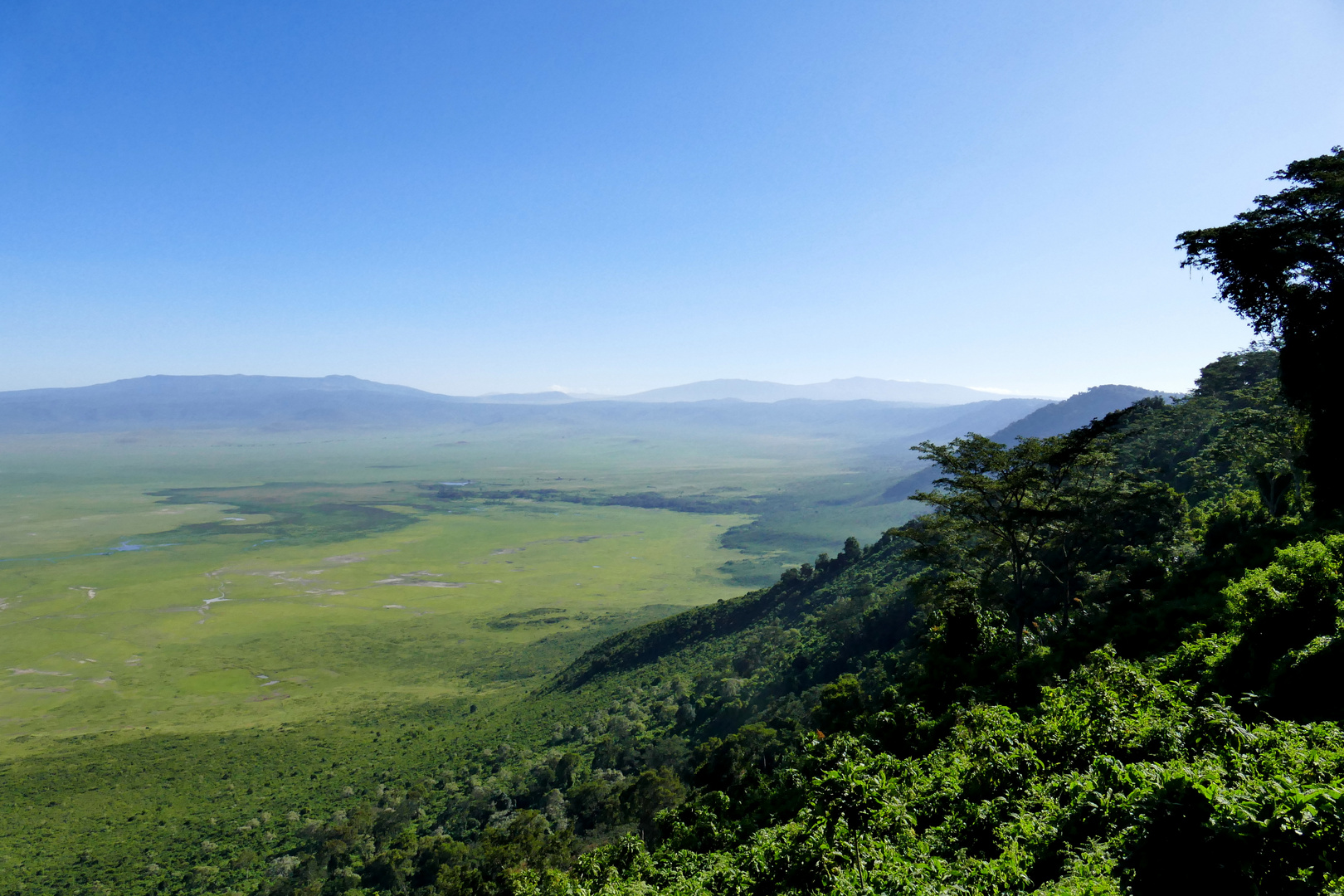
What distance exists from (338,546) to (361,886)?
122m

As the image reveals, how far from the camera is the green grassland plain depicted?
41.6 m

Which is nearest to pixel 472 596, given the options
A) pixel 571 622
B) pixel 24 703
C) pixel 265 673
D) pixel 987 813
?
pixel 571 622

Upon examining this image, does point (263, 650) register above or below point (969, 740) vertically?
below

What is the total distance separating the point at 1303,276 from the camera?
17078mm

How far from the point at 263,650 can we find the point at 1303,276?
306ft

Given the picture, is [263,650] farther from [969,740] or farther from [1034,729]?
[1034,729]

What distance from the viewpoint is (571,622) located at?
87500 mm

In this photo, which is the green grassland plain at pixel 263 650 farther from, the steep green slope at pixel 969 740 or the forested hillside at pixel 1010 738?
the forested hillside at pixel 1010 738

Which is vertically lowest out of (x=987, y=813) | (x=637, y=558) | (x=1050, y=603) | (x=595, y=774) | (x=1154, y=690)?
(x=637, y=558)

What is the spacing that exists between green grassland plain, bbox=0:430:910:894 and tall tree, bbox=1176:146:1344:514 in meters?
47.6

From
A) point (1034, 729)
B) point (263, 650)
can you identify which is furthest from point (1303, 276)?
point (263, 650)

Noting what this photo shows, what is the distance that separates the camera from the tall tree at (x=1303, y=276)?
52.4 feet

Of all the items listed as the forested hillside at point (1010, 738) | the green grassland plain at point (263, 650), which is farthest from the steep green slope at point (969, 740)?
the green grassland plain at point (263, 650)

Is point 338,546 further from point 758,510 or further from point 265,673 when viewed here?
point 758,510
